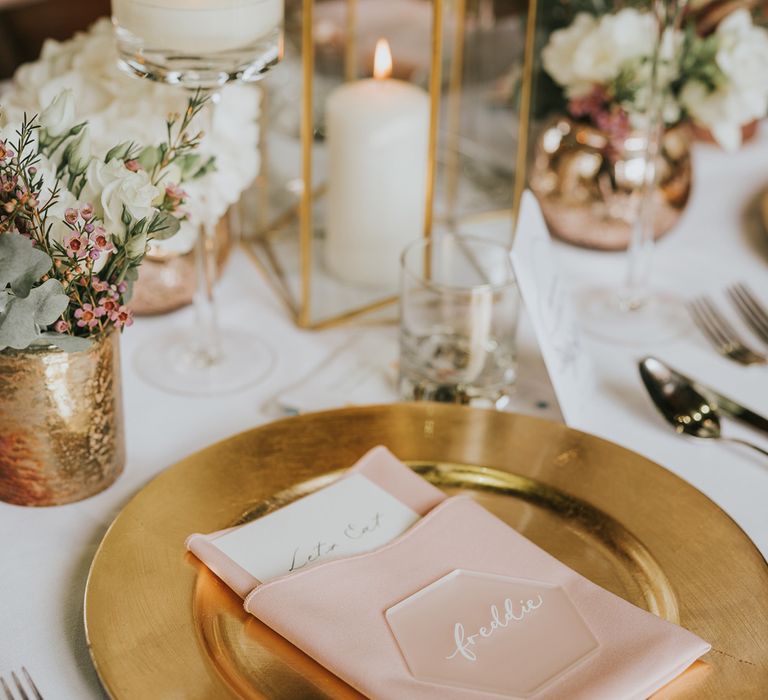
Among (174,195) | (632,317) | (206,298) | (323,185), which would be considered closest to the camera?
(174,195)

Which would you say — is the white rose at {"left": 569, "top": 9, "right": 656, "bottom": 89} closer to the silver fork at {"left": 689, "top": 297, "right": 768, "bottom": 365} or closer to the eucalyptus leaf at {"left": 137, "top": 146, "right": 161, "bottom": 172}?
the silver fork at {"left": 689, "top": 297, "right": 768, "bottom": 365}

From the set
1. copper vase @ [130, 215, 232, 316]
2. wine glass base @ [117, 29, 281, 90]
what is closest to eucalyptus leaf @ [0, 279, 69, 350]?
wine glass base @ [117, 29, 281, 90]

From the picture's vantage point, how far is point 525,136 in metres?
1.15

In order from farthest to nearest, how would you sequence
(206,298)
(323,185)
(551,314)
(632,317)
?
1. (323,185)
2. (632,317)
3. (206,298)
4. (551,314)

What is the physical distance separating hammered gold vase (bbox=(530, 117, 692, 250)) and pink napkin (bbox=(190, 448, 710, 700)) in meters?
0.58

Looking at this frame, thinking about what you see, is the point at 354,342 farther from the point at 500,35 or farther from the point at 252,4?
the point at 500,35

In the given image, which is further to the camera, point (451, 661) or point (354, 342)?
point (354, 342)

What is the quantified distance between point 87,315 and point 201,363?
0.31 metres

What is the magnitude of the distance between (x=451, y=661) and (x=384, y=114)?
0.65 metres

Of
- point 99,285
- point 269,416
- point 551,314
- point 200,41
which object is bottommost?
point 269,416

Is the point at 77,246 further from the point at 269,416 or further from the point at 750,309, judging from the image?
the point at 750,309

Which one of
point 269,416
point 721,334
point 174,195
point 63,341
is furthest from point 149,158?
point 721,334

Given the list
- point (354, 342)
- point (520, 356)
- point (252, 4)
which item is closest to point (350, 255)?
point (354, 342)

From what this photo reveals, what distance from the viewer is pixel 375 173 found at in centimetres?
110
